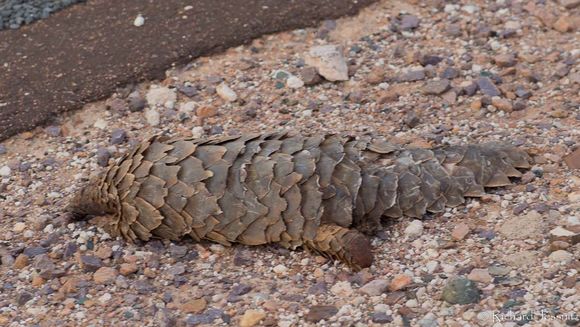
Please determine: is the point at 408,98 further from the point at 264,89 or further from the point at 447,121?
the point at 264,89

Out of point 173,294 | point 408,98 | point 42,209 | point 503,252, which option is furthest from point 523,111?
point 42,209

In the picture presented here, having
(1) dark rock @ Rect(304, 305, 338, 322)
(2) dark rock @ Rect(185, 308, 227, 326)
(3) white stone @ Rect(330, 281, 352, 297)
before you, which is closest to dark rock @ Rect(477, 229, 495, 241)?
(3) white stone @ Rect(330, 281, 352, 297)

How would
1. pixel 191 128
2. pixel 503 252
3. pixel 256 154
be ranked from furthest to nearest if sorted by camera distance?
pixel 191 128, pixel 256 154, pixel 503 252

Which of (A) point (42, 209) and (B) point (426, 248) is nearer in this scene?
(B) point (426, 248)

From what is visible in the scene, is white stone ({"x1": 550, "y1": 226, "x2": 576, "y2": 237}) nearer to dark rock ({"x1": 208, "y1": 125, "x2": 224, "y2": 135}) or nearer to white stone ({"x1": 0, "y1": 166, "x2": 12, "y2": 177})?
dark rock ({"x1": 208, "y1": 125, "x2": 224, "y2": 135})

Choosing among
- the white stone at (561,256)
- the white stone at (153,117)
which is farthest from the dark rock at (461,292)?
the white stone at (153,117)

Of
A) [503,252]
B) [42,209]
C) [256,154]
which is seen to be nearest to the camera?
[503,252]

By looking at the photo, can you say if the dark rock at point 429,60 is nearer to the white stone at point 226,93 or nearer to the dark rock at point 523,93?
the dark rock at point 523,93
